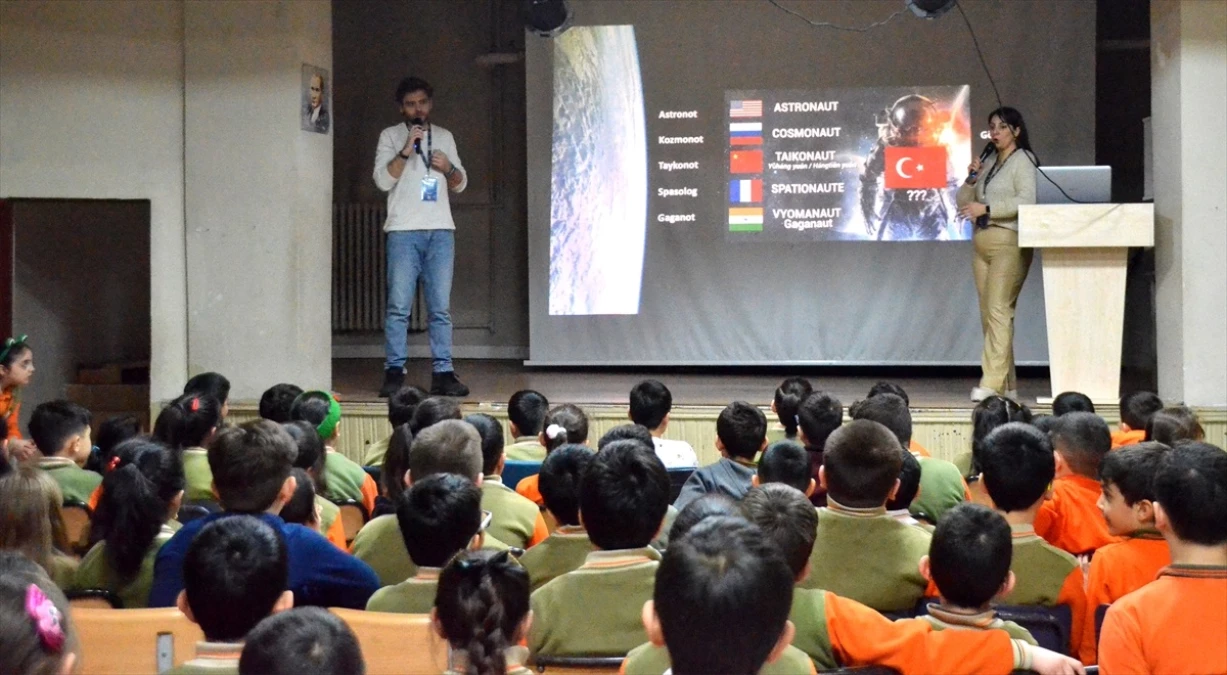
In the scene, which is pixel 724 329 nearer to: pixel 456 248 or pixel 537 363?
pixel 537 363

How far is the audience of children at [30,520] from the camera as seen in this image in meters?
2.46

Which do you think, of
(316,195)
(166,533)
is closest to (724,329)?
(316,195)

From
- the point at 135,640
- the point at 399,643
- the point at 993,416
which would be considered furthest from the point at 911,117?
the point at 135,640

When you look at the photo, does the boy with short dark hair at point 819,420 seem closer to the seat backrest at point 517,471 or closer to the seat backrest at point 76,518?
the seat backrest at point 517,471

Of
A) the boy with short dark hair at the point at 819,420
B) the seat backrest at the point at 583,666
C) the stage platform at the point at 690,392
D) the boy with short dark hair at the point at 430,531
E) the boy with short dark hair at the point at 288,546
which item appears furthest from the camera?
the stage platform at the point at 690,392

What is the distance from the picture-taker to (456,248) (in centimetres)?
888

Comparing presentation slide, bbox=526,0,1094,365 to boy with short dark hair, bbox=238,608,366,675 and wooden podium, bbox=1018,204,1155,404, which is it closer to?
wooden podium, bbox=1018,204,1155,404

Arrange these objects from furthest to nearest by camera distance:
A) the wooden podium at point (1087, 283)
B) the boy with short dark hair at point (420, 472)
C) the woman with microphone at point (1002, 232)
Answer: the woman with microphone at point (1002, 232) → the wooden podium at point (1087, 283) → the boy with short dark hair at point (420, 472)

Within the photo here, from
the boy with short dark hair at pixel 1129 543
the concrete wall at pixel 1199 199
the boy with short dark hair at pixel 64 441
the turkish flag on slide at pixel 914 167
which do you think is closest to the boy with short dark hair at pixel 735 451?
the boy with short dark hair at pixel 1129 543

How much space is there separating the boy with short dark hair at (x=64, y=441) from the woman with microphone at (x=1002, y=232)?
12.9 feet

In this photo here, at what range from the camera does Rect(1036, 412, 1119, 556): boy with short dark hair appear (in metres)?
3.11

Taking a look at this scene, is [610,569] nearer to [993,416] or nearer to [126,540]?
[126,540]

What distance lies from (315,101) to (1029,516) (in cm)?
465

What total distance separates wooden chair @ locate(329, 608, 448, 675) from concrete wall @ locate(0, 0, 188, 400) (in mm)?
4723
